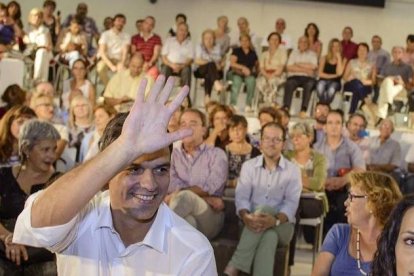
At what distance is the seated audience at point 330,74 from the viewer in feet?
40.8

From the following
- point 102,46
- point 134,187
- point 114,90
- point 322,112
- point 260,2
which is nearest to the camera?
point 134,187

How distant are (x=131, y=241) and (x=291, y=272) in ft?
15.6

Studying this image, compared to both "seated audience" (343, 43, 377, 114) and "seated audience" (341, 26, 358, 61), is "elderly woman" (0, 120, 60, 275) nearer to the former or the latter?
"seated audience" (343, 43, 377, 114)

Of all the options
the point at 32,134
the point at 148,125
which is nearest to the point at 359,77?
the point at 32,134

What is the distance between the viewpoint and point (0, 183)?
4.86 m

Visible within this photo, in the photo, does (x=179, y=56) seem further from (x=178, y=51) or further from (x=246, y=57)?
(x=246, y=57)

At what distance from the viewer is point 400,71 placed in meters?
12.6

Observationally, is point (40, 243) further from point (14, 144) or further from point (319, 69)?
point (319, 69)

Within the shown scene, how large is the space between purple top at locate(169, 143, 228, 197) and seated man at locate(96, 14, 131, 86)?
5.95 m

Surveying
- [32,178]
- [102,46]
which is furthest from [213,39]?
[32,178]

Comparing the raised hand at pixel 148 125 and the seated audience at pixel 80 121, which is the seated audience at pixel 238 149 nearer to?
the seated audience at pixel 80 121

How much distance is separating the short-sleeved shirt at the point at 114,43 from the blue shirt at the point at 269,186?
6625mm

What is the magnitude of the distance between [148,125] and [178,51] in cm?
1057

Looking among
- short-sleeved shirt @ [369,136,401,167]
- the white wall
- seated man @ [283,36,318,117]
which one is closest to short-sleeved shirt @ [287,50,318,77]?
seated man @ [283,36,318,117]
